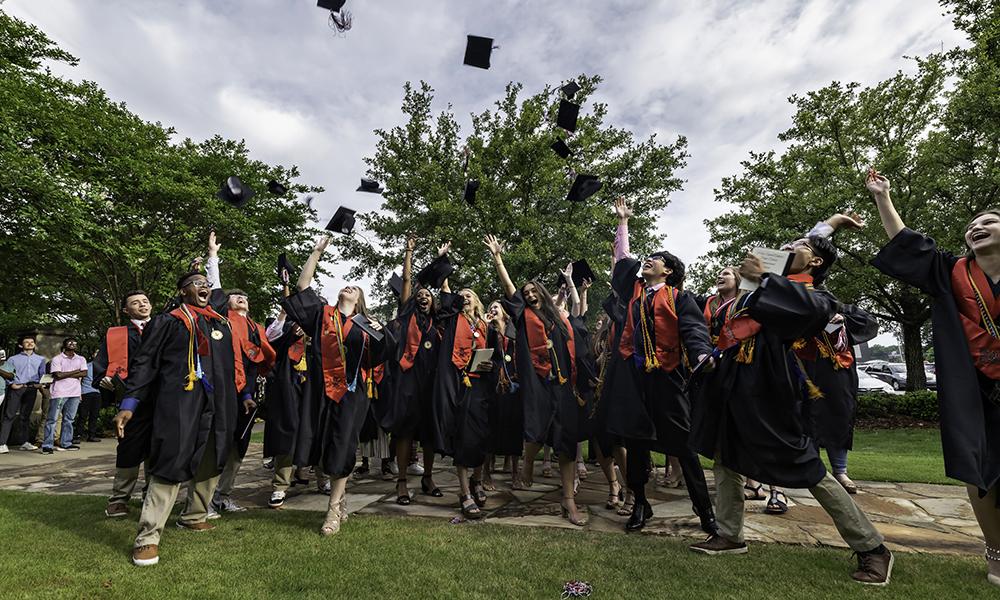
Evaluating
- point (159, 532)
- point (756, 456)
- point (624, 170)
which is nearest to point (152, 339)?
point (159, 532)

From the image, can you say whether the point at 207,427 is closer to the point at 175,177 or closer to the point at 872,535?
the point at 872,535

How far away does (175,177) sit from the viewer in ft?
47.6

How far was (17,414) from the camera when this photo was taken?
9172 millimetres

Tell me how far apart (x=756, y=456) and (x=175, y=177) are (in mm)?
16777

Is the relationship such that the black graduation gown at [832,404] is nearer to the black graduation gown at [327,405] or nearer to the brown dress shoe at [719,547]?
the brown dress shoe at [719,547]

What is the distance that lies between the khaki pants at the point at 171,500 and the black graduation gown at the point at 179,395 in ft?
0.24

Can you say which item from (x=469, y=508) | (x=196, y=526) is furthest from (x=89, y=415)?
(x=469, y=508)

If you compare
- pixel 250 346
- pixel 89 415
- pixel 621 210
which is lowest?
pixel 89 415

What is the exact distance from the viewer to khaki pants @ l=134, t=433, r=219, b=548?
3277mm

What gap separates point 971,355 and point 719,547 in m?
1.86

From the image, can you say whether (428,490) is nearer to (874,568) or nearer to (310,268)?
(310,268)

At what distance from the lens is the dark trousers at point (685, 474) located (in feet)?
11.9

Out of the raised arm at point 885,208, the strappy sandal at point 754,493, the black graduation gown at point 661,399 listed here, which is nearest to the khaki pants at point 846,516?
the black graduation gown at point 661,399

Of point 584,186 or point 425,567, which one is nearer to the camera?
point 425,567
